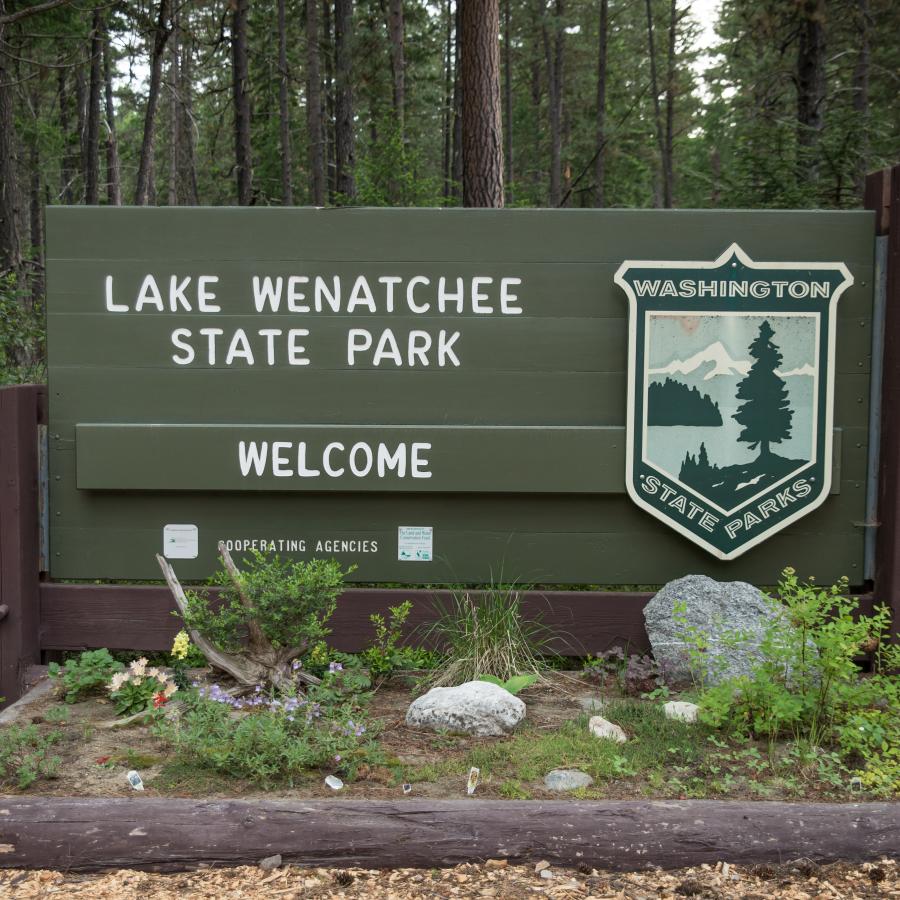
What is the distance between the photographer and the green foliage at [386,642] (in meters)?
4.92

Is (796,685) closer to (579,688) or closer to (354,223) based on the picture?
(579,688)

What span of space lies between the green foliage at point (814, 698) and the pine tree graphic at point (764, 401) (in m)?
1.03

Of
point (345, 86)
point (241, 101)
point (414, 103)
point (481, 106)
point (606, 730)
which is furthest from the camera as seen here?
point (414, 103)

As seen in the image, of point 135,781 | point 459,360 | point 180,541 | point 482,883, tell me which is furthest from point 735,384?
point 135,781

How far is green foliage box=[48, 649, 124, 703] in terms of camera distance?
467cm

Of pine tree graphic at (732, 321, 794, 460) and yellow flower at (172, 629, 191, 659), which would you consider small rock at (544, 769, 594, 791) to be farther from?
pine tree graphic at (732, 321, 794, 460)

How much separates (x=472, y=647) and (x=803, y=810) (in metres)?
1.90

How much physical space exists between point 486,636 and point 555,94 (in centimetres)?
2506

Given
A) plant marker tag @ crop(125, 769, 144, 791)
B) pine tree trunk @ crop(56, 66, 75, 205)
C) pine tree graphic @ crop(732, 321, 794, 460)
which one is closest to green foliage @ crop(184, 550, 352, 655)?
plant marker tag @ crop(125, 769, 144, 791)

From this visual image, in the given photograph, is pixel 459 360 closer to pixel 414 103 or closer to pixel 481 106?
pixel 481 106

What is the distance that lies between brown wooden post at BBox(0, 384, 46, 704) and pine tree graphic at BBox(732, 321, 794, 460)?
3.63 meters

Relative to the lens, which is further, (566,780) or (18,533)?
(18,533)

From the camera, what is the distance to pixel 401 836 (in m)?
3.26

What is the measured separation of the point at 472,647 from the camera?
488 cm
